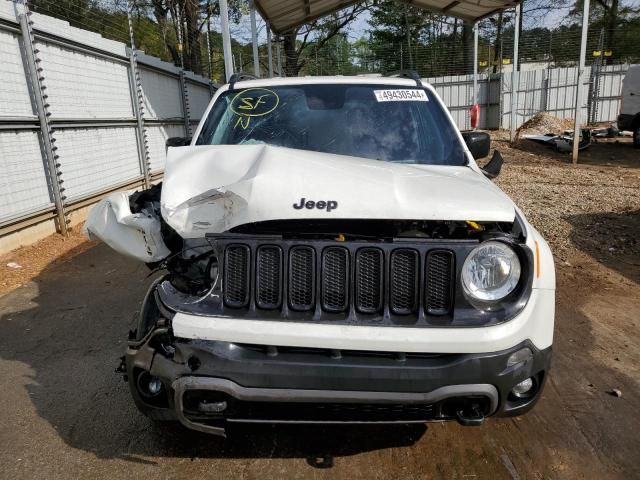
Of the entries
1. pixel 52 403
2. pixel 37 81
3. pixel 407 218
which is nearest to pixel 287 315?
pixel 407 218

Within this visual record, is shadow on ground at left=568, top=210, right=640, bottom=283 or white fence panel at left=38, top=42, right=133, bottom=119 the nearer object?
shadow on ground at left=568, top=210, right=640, bottom=283

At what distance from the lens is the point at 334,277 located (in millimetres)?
2117

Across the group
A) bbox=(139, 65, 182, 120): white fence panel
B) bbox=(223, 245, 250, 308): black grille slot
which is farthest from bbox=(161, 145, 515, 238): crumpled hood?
bbox=(139, 65, 182, 120): white fence panel

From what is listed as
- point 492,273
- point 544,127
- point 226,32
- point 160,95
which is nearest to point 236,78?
point 492,273

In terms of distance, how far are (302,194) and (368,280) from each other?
485mm

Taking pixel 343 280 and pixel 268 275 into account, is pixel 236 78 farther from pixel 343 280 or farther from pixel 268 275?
pixel 343 280

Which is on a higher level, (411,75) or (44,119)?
(411,75)

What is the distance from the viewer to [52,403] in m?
3.01

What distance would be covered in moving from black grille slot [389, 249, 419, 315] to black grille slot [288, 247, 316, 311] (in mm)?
340

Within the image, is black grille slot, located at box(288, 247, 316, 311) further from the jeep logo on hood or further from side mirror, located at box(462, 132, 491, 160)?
side mirror, located at box(462, 132, 491, 160)

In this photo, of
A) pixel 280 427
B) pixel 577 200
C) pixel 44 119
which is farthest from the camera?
pixel 577 200

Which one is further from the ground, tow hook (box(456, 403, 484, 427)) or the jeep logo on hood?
the jeep logo on hood

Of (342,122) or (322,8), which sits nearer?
(342,122)

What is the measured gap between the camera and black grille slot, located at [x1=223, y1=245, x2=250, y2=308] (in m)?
2.12
